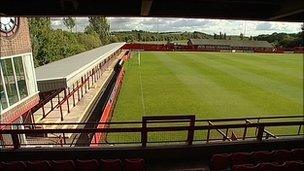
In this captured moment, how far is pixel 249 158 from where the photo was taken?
22.4ft

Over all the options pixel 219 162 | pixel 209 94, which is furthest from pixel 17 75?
pixel 209 94

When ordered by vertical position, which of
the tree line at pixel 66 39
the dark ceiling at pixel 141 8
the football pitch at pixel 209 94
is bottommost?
the football pitch at pixel 209 94

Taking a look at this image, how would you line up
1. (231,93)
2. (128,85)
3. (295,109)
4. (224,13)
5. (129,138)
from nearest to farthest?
(224,13) < (129,138) < (295,109) < (231,93) < (128,85)

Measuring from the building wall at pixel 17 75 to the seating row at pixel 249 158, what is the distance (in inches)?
280

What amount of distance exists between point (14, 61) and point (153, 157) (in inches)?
276

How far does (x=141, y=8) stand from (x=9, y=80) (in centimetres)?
706

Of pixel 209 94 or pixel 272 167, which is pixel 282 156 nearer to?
pixel 272 167

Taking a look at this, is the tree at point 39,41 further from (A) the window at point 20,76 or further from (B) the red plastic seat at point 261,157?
(B) the red plastic seat at point 261,157

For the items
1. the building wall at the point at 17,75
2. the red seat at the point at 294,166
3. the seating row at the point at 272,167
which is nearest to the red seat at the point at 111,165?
the seating row at the point at 272,167

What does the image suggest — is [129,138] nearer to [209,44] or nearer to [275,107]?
[275,107]

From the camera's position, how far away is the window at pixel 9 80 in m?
10.4

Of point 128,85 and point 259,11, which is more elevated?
point 259,11

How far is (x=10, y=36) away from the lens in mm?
10594

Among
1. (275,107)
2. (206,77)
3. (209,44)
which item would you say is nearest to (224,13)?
(275,107)
